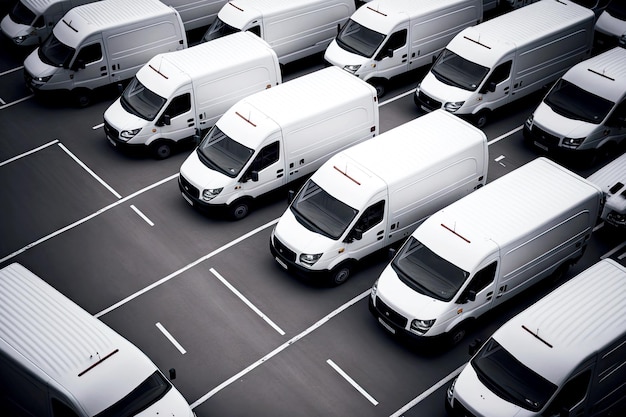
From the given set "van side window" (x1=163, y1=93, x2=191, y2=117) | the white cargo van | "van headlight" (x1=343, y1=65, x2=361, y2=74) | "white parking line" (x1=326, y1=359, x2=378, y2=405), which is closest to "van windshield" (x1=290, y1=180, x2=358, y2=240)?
"white parking line" (x1=326, y1=359, x2=378, y2=405)

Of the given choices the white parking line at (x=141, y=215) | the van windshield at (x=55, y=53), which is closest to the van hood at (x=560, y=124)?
the white parking line at (x=141, y=215)

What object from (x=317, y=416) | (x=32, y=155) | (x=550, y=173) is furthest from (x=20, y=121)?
(x=550, y=173)

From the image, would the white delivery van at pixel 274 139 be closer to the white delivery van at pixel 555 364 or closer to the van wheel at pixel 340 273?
the van wheel at pixel 340 273

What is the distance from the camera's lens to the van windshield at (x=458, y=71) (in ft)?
67.8

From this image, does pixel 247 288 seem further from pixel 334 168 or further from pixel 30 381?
pixel 30 381

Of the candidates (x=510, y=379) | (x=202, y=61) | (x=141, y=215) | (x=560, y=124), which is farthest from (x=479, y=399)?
(x=202, y=61)

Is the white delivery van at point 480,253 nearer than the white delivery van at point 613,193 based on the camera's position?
Yes

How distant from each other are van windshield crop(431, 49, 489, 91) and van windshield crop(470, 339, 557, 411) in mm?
9402

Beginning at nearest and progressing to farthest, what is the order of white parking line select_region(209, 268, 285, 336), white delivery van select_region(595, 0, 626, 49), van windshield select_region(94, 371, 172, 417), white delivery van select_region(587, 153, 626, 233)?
van windshield select_region(94, 371, 172, 417), white parking line select_region(209, 268, 285, 336), white delivery van select_region(587, 153, 626, 233), white delivery van select_region(595, 0, 626, 49)

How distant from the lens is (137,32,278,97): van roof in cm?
1939

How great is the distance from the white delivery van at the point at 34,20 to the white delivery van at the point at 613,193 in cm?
1682

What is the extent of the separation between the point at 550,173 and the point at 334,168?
4788mm

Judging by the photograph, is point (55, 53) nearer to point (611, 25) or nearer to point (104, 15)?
point (104, 15)

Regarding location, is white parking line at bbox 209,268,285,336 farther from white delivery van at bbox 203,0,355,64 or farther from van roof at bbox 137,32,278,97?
white delivery van at bbox 203,0,355,64
